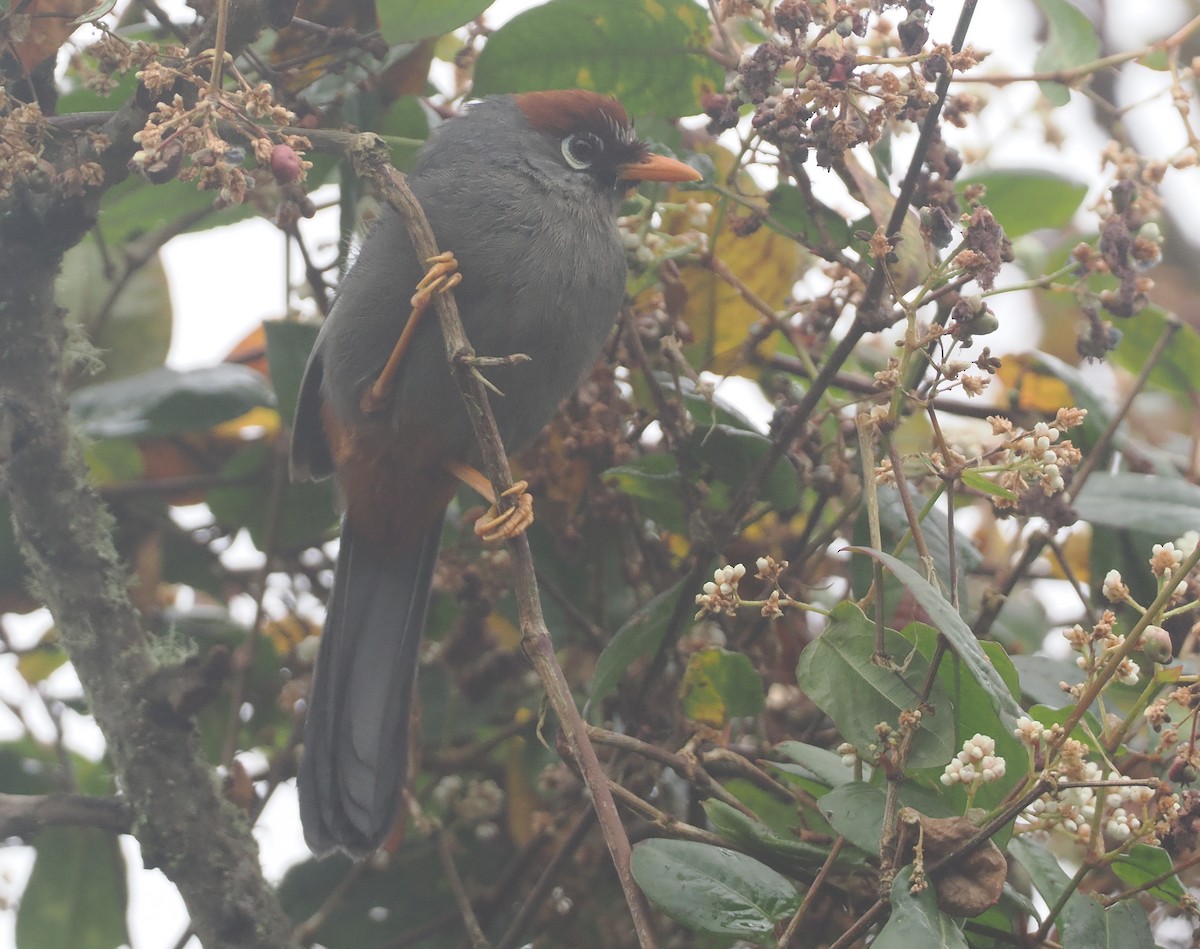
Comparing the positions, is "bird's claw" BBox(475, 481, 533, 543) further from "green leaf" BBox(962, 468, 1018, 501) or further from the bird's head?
the bird's head

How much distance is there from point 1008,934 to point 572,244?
166cm

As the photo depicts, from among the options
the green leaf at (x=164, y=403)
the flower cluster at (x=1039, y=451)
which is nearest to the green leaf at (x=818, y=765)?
the flower cluster at (x=1039, y=451)

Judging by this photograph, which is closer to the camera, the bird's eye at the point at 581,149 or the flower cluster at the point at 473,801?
the flower cluster at the point at 473,801

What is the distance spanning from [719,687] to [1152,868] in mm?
750

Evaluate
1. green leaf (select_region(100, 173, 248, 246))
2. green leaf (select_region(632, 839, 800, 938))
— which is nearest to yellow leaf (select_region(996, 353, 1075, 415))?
green leaf (select_region(632, 839, 800, 938))

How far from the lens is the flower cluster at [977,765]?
62.5 inches

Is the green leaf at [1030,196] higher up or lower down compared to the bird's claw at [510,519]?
higher up

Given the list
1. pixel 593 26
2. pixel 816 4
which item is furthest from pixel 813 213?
pixel 593 26

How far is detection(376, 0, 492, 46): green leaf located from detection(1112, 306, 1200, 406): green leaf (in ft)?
5.03

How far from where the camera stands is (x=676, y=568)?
2.79m

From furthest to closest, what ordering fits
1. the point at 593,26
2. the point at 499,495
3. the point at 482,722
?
the point at 482,722 < the point at 593,26 < the point at 499,495

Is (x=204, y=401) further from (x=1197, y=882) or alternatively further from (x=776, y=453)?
(x=1197, y=882)

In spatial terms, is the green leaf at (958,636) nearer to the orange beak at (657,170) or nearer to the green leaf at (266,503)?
the orange beak at (657,170)

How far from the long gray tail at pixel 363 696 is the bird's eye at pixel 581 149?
92 cm
